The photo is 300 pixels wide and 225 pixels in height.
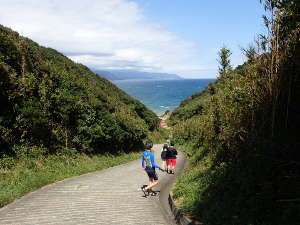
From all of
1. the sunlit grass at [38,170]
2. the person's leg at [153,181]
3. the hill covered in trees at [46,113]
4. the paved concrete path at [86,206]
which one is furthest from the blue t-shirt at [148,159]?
the hill covered in trees at [46,113]

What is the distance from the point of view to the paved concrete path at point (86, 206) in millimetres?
6660

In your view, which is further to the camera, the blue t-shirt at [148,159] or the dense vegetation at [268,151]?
the blue t-shirt at [148,159]

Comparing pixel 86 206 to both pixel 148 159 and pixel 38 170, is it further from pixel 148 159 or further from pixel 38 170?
pixel 38 170

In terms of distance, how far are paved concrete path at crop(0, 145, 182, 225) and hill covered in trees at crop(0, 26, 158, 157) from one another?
4373 mm

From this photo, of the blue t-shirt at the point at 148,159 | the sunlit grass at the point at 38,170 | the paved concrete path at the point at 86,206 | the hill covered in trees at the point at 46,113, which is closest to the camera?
the paved concrete path at the point at 86,206

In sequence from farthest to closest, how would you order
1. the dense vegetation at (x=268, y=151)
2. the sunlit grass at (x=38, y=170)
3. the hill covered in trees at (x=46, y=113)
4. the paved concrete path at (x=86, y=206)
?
the hill covered in trees at (x=46, y=113) → the sunlit grass at (x=38, y=170) → the paved concrete path at (x=86, y=206) → the dense vegetation at (x=268, y=151)

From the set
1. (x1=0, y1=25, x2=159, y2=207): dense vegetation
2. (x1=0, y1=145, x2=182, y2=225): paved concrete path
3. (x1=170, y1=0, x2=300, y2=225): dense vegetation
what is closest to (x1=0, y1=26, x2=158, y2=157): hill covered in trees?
(x1=0, y1=25, x2=159, y2=207): dense vegetation

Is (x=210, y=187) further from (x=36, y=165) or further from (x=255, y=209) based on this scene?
(x=36, y=165)

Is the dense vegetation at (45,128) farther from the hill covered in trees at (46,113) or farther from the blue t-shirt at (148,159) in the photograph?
the blue t-shirt at (148,159)

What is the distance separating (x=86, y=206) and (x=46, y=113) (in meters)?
8.77

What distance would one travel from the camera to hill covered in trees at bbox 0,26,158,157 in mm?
13336

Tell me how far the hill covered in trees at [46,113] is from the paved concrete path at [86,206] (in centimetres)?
437

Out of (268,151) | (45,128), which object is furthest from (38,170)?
(268,151)

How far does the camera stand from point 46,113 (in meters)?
15.1
